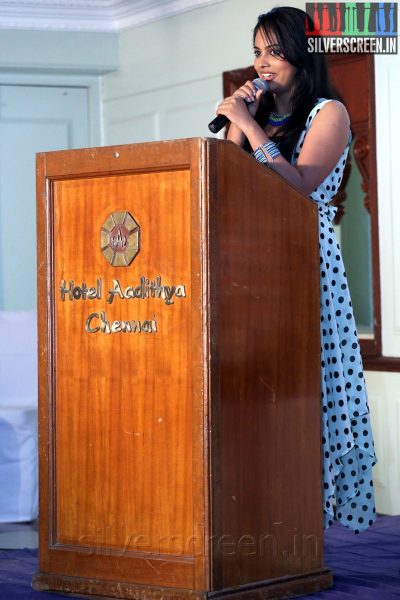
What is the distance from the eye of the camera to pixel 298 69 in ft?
9.33

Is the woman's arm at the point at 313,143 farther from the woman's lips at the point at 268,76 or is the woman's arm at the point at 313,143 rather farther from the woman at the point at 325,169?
the woman's lips at the point at 268,76

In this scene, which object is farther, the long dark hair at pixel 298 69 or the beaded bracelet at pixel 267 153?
the long dark hair at pixel 298 69

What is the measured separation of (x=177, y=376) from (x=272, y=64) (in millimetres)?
877

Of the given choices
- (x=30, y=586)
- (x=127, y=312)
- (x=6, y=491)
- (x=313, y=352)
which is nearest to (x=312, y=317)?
(x=313, y=352)

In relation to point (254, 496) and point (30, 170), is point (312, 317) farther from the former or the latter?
point (30, 170)

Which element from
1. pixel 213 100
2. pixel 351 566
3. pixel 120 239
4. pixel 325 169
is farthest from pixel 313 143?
pixel 213 100

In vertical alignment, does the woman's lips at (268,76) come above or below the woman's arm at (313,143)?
above

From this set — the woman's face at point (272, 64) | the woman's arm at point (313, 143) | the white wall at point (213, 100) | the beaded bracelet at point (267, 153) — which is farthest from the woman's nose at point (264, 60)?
the white wall at point (213, 100)

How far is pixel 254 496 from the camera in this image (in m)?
2.47

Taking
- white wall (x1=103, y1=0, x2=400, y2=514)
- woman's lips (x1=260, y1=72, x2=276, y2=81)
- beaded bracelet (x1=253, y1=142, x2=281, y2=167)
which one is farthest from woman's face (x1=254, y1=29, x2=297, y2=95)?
white wall (x1=103, y1=0, x2=400, y2=514)

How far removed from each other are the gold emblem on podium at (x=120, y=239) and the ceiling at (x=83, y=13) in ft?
12.9

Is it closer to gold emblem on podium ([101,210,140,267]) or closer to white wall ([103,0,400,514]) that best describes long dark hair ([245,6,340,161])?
gold emblem on podium ([101,210,140,267])

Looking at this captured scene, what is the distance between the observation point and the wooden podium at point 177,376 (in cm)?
237

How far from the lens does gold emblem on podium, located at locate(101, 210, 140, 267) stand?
2.45 m
